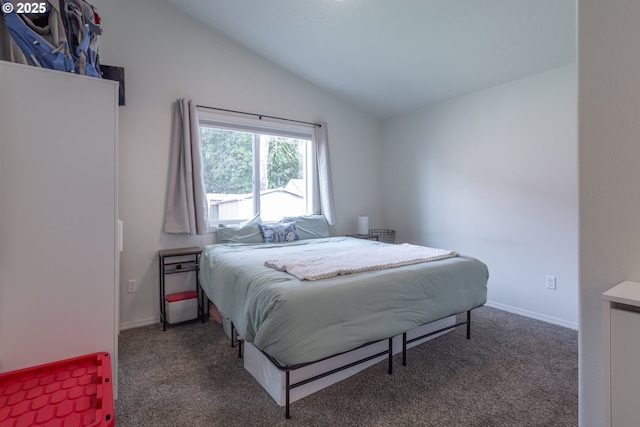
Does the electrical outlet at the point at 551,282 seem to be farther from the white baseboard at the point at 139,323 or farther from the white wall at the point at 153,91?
the white baseboard at the point at 139,323

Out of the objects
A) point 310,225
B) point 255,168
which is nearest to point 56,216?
point 255,168

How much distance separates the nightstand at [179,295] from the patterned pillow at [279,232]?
2.30 feet

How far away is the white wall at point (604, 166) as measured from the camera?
3.21 ft

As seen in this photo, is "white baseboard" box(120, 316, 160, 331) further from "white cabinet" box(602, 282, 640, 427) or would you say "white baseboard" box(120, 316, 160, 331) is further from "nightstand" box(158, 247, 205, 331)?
"white cabinet" box(602, 282, 640, 427)

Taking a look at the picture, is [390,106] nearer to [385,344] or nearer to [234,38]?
[234,38]

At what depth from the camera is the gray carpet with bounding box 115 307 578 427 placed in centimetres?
160

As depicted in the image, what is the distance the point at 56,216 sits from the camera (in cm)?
138

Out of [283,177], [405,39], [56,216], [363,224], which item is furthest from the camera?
[363,224]

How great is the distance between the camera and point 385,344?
2156mm

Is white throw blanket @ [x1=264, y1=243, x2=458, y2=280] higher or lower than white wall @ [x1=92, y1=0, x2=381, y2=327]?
lower

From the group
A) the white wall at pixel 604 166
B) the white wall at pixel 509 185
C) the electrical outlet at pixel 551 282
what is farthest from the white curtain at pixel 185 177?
the electrical outlet at pixel 551 282

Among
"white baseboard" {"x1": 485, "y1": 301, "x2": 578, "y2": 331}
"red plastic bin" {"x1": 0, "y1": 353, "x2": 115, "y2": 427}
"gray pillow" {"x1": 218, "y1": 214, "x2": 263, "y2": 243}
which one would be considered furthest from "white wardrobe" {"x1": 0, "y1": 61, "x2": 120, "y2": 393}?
"white baseboard" {"x1": 485, "y1": 301, "x2": 578, "y2": 331}

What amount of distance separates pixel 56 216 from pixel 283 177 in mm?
2713

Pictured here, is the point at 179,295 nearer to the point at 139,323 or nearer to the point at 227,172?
the point at 139,323
